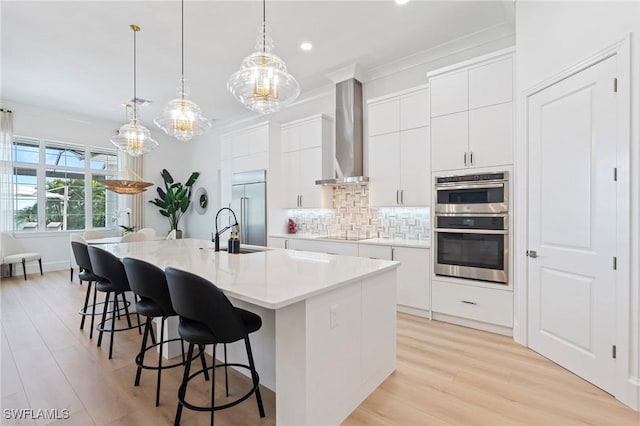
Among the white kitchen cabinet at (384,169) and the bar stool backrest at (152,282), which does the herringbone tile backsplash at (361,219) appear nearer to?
the white kitchen cabinet at (384,169)

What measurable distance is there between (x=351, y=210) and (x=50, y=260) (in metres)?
6.41

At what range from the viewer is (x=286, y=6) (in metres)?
3.11

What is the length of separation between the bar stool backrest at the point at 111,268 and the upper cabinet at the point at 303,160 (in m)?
2.89

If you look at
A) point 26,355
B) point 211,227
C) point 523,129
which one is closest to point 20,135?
→ point 211,227

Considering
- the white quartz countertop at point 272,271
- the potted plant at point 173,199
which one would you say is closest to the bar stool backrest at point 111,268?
the white quartz countertop at point 272,271

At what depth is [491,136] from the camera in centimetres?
314

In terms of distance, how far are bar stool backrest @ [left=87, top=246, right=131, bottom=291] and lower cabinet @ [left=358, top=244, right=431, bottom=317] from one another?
8.81 ft

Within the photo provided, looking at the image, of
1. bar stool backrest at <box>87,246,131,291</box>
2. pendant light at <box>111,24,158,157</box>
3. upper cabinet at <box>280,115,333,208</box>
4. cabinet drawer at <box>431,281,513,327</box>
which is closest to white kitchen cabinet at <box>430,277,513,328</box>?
cabinet drawer at <box>431,281,513,327</box>

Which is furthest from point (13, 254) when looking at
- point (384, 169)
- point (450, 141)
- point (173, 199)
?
point (450, 141)

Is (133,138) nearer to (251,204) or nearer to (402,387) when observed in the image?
(251,204)

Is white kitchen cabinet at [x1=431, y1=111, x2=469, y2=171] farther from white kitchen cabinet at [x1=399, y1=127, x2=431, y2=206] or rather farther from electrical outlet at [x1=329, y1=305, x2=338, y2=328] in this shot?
electrical outlet at [x1=329, y1=305, x2=338, y2=328]

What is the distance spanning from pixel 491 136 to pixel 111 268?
378cm

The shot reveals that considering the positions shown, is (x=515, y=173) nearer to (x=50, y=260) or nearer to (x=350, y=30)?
(x=350, y=30)

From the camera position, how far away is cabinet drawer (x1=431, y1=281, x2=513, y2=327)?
9.94 ft
